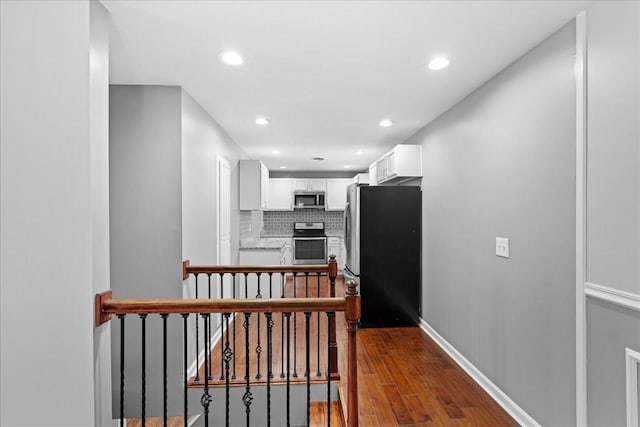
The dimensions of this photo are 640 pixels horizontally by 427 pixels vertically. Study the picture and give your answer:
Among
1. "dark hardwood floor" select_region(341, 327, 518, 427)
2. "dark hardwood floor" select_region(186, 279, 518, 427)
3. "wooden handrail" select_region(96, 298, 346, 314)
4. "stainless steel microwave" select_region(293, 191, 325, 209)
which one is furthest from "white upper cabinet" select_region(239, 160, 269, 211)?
"wooden handrail" select_region(96, 298, 346, 314)

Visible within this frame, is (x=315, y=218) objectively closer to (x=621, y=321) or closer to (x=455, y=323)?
(x=455, y=323)

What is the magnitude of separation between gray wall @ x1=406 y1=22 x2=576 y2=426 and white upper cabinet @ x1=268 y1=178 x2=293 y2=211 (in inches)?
177

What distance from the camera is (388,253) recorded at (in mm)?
3969

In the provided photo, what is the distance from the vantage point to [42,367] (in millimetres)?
730

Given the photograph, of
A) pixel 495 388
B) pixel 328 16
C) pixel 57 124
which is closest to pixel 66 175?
pixel 57 124

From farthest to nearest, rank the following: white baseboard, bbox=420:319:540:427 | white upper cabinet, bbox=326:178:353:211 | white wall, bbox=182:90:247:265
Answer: white upper cabinet, bbox=326:178:353:211 → white wall, bbox=182:90:247:265 → white baseboard, bbox=420:319:540:427

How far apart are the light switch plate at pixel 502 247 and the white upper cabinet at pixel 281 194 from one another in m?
5.35

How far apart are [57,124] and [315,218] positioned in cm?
711

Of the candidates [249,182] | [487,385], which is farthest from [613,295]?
[249,182]

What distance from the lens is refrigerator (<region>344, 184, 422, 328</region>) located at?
12.9 feet

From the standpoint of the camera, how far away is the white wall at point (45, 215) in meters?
0.66

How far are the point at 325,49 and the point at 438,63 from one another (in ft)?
2.62

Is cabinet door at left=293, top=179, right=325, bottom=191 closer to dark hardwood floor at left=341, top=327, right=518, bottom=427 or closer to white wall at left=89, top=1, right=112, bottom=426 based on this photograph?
dark hardwood floor at left=341, top=327, right=518, bottom=427

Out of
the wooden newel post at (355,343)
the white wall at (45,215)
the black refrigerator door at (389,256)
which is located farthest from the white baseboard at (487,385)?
the white wall at (45,215)
